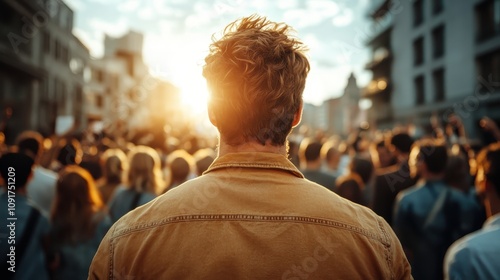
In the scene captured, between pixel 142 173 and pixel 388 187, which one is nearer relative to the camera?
pixel 142 173

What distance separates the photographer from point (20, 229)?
124 inches

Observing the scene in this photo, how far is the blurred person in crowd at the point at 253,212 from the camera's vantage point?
136cm

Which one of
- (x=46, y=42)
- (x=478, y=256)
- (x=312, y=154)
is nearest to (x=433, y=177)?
(x=312, y=154)

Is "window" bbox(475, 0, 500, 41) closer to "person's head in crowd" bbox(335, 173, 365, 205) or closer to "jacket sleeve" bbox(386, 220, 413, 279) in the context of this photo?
"person's head in crowd" bbox(335, 173, 365, 205)

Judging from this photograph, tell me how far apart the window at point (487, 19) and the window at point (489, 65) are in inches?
41.5

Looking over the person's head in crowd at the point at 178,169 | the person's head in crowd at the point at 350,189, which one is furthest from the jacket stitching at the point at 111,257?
the person's head in crowd at the point at 350,189

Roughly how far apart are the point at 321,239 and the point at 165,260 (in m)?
0.55

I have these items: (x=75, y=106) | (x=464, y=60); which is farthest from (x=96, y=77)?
(x=464, y=60)

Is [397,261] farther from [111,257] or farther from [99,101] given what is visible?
[99,101]

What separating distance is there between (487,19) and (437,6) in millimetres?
6066

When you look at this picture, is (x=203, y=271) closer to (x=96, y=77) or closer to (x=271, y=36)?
(x=271, y=36)

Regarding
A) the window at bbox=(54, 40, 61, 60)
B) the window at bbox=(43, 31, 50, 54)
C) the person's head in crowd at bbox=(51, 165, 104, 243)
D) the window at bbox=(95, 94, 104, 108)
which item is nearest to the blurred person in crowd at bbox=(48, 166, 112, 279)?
the person's head in crowd at bbox=(51, 165, 104, 243)

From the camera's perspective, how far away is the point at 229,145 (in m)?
1.55

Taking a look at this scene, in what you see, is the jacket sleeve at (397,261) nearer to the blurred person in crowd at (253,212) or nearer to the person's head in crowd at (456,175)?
the blurred person in crowd at (253,212)
